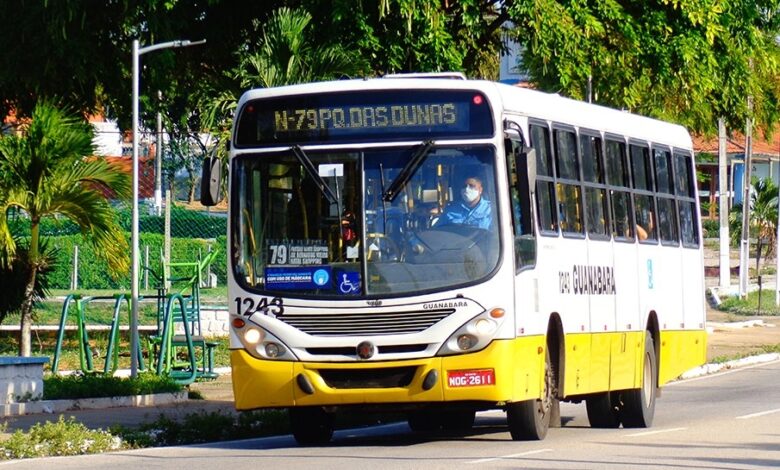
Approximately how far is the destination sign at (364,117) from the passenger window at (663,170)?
5444 mm

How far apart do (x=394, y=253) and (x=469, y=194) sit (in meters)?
0.80

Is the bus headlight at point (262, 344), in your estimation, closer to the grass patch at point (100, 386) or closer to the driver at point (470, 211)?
the driver at point (470, 211)

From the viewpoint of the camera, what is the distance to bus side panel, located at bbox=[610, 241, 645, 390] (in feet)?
57.9

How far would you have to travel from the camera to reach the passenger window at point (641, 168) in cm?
1872

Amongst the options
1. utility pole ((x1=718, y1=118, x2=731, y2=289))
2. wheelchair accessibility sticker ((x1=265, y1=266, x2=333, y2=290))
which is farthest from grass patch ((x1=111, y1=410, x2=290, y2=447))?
utility pole ((x1=718, y1=118, x2=731, y2=289))

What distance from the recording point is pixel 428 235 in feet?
47.2

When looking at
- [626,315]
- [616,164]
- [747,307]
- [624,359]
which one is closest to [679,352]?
[626,315]

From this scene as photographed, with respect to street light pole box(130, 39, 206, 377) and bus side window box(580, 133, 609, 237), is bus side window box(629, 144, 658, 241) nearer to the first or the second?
bus side window box(580, 133, 609, 237)

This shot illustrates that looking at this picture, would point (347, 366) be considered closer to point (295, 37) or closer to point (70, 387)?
point (70, 387)

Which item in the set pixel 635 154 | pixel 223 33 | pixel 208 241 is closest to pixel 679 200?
pixel 635 154

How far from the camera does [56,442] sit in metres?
14.8

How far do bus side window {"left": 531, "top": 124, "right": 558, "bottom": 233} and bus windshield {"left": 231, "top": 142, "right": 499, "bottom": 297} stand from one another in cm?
115

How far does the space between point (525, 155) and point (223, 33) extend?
14804 mm

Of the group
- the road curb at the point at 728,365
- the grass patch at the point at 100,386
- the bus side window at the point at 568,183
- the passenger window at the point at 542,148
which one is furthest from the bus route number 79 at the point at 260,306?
the road curb at the point at 728,365
